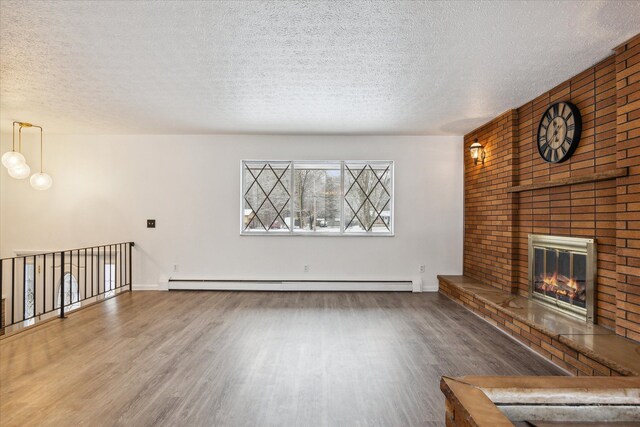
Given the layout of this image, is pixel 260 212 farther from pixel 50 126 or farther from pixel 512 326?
pixel 512 326

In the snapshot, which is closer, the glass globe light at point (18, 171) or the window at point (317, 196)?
the glass globe light at point (18, 171)

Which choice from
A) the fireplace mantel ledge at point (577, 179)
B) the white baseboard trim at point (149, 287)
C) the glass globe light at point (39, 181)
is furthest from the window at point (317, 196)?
the glass globe light at point (39, 181)

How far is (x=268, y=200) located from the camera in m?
6.17

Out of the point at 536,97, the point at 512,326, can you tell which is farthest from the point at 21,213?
the point at 536,97

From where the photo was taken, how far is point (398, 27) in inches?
103

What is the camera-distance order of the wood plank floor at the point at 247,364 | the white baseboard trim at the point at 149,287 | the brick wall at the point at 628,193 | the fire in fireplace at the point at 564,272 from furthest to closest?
the white baseboard trim at the point at 149,287
the fire in fireplace at the point at 564,272
the brick wall at the point at 628,193
the wood plank floor at the point at 247,364

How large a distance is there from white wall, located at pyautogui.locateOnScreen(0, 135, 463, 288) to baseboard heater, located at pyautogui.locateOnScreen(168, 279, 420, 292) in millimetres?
171

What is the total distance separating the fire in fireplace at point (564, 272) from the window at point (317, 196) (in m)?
2.43

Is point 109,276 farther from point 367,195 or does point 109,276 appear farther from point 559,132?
point 559,132

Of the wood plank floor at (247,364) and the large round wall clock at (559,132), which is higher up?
the large round wall clock at (559,132)

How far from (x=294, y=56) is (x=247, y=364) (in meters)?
2.71

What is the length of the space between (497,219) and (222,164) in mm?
4443

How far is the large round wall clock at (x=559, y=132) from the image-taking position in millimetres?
3508

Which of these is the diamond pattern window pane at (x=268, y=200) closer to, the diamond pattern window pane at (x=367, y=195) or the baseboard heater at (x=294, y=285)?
the baseboard heater at (x=294, y=285)
